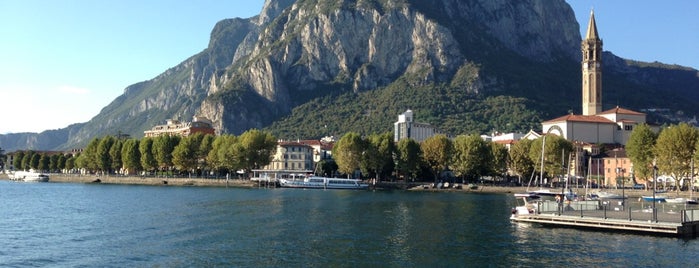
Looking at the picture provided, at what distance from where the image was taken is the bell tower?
176 m

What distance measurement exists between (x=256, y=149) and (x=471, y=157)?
42.6m

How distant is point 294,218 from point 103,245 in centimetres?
2063

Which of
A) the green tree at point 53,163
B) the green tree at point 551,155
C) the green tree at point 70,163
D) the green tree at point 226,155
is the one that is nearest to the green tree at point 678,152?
the green tree at point 551,155

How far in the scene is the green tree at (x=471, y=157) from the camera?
127250 millimetres

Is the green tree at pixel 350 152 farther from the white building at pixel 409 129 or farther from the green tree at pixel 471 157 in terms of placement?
the white building at pixel 409 129

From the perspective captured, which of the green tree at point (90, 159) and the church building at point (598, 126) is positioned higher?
the church building at point (598, 126)

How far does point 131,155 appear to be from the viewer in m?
153

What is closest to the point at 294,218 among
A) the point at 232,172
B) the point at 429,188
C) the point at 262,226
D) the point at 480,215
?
the point at 262,226

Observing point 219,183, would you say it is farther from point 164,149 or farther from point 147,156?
point 147,156

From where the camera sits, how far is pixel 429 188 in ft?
411

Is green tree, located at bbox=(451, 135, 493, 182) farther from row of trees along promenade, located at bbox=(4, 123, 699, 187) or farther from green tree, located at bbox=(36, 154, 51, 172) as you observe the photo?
green tree, located at bbox=(36, 154, 51, 172)

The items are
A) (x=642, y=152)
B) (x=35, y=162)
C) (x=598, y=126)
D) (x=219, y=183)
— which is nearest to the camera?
(x=642, y=152)

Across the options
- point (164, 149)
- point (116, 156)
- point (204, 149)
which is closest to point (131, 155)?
point (116, 156)

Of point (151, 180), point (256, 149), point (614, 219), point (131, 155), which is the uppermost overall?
point (256, 149)
